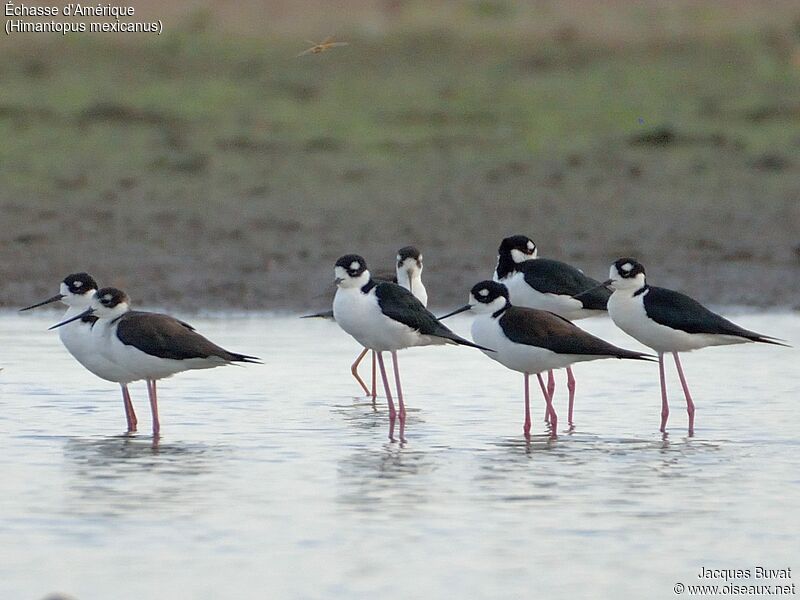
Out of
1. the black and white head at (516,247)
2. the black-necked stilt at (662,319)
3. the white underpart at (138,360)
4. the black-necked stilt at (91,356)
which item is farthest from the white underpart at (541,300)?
the black-necked stilt at (91,356)

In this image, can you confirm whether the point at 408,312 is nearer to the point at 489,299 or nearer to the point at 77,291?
the point at 489,299

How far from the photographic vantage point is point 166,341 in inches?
357

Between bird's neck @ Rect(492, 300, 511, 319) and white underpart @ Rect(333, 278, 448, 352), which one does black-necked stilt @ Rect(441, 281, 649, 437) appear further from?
white underpart @ Rect(333, 278, 448, 352)

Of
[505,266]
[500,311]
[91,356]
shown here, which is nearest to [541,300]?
[505,266]

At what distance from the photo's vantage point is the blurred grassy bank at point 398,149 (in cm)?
1539

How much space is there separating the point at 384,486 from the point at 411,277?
349 cm

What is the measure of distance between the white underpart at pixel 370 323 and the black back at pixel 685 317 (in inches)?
45.9

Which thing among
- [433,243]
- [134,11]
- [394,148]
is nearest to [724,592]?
[433,243]

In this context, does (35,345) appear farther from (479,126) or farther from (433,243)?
(479,126)

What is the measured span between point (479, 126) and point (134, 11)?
702 centimetres

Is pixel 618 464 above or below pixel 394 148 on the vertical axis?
below

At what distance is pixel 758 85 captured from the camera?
2166 centimetres

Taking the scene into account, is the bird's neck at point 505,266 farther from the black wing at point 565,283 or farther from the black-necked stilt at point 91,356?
the black-necked stilt at point 91,356

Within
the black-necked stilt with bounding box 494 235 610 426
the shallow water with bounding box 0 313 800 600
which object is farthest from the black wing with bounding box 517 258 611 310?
the shallow water with bounding box 0 313 800 600
